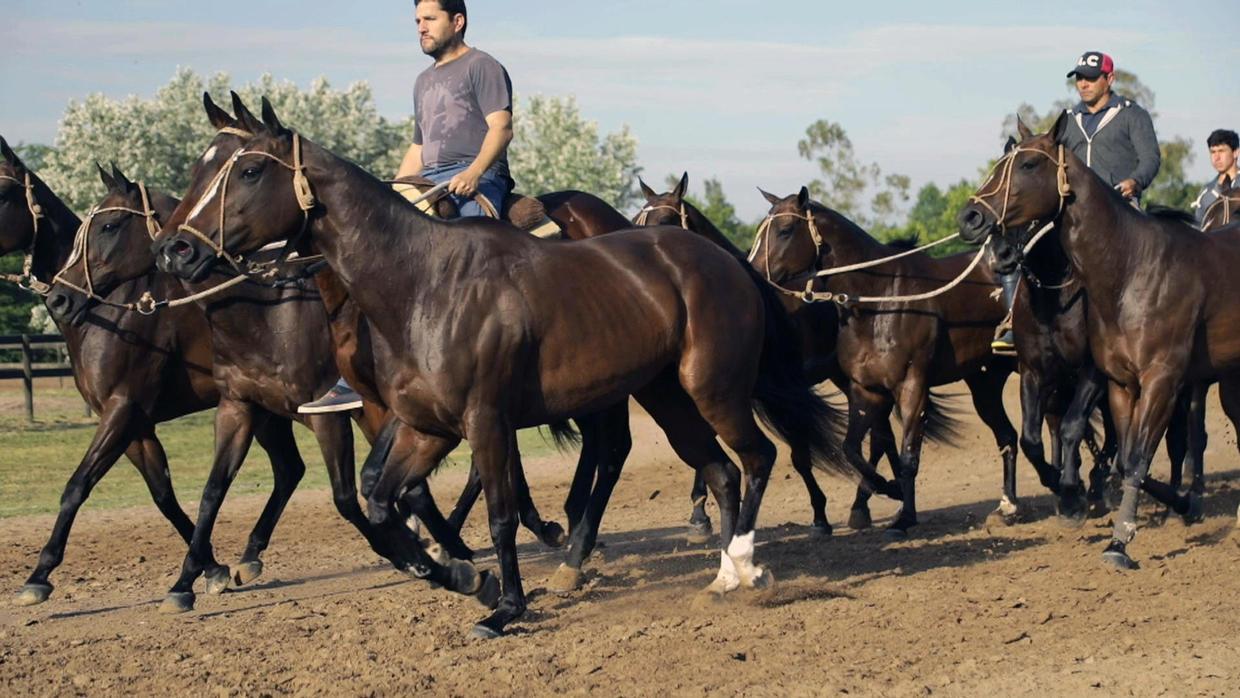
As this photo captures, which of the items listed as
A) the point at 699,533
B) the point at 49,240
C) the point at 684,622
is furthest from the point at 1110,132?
the point at 49,240

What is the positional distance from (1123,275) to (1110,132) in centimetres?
185

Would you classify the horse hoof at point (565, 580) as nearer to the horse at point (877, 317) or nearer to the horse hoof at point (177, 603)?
the horse hoof at point (177, 603)

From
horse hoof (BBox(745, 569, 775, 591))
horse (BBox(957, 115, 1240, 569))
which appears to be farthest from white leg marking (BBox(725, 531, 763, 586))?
horse (BBox(957, 115, 1240, 569))

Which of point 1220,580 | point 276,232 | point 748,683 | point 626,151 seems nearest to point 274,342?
point 276,232

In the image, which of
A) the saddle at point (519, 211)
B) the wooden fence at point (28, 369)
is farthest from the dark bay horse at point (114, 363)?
the wooden fence at point (28, 369)

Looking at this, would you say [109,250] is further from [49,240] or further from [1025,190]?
[1025,190]

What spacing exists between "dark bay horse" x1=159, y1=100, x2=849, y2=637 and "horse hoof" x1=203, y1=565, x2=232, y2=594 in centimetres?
181

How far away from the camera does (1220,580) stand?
817 centimetres

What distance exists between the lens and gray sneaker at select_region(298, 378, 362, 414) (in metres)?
8.44

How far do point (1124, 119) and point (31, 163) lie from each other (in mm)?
40023

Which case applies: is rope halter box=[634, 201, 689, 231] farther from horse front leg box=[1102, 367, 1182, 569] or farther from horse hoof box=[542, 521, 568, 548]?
horse front leg box=[1102, 367, 1182, 569]

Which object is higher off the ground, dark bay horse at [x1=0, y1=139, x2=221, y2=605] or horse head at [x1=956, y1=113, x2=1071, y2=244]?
horse head at [x1=956, y1=113, x2=1071, y2=244]

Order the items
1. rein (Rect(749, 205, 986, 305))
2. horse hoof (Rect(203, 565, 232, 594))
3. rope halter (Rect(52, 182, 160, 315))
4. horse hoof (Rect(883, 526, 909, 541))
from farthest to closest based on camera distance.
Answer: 1. rein (Rect(749, 205, 986, 305))
2. horse hoof (Rect(883, 526, 909, 541))
3. horse hoof (Rect(203, 565, 232, 594))
4. rope halter (Rect(52, 182, 160, 315))

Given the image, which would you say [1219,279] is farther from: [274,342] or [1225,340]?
[274,342]
